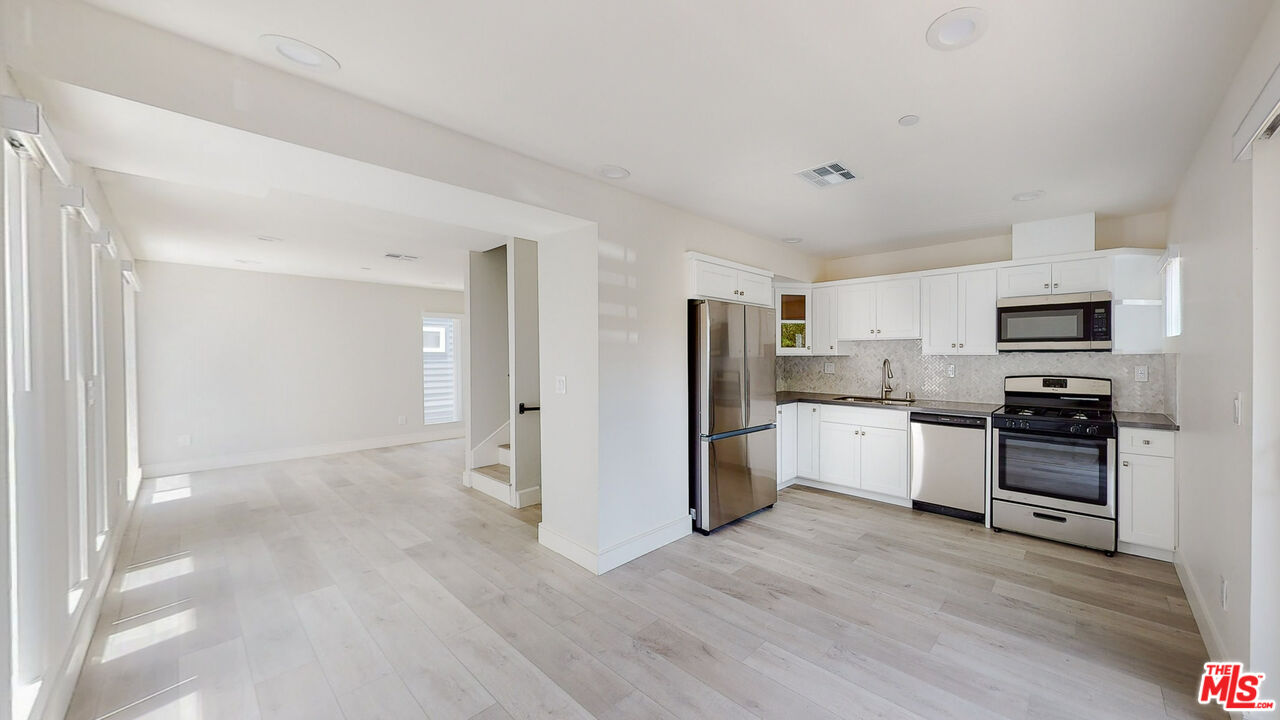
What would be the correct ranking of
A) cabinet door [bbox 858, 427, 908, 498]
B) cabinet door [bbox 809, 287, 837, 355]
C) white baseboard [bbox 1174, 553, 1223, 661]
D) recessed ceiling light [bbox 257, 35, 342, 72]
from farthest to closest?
cabinet door [bbox 809, 287, 837, 355] → cabinet door [bbox 858, 427, 908, 498] → white baseboard [bbox 1174, 553, 1223, 661] → recessed ceiling light [bbox 257, 35, 342, 72]

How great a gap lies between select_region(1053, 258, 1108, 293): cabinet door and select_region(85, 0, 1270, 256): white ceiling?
0.72 m

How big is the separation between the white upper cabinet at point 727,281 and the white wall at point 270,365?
553 centimetres

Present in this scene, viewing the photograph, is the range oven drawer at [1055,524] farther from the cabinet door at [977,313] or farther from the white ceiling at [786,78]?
the white ceiling at [786,78]

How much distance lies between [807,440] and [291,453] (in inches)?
259

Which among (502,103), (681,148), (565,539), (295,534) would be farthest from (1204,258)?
(295,534)

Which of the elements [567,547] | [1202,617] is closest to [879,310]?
[1202,617]

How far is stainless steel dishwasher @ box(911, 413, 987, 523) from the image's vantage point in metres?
3.87

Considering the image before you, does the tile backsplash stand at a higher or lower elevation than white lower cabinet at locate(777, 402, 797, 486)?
higher

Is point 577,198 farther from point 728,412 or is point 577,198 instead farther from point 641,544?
point 641,544

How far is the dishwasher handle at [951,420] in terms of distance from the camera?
12.7ft

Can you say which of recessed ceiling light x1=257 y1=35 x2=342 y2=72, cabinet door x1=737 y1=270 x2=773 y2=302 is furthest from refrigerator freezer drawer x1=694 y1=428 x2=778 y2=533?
recessed ceiling light x1=257 y1=35 x2=342 y2=72

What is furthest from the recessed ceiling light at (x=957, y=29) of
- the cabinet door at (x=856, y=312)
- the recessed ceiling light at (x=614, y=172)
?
the cabinet door at (x=856, y=312)

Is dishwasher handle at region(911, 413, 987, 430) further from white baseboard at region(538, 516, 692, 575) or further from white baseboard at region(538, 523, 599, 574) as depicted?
white baseboard at region(538, 523, 599, 574)

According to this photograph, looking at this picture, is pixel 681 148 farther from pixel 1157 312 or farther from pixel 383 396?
pixel 383 396
